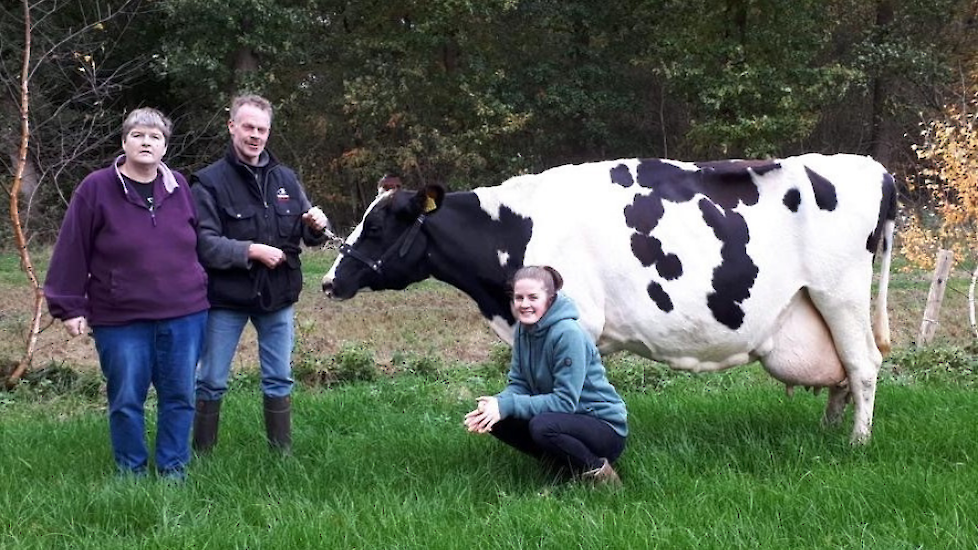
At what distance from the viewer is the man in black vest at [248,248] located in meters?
4.45

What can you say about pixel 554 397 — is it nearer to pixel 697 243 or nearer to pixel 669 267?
pixel 669 267

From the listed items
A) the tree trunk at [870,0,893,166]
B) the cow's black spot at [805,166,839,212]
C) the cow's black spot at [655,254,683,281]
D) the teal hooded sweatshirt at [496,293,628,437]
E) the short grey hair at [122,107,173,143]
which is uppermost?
the tree trunk at [870,0,893,166]

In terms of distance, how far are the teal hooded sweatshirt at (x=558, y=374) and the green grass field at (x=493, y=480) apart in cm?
39

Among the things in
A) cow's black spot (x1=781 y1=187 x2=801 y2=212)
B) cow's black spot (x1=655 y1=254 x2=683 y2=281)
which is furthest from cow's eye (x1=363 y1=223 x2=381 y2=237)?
cow's black spot (x1=781 y1=187 x2=801 y2=212)

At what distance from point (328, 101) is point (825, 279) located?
65.9 feet

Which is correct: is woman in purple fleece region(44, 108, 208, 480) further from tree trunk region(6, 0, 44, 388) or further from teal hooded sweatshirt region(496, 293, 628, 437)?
tree trunk region(6, 0, 44, 388)

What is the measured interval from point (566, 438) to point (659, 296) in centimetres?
108

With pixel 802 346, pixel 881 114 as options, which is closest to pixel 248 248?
pixel 802 346

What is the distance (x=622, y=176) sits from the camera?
187 inches

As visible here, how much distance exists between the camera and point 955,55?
23906 millimetres

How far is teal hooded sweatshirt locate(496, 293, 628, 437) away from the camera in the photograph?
390 cm

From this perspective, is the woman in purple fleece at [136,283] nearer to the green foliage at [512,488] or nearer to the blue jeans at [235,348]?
the blue jeans at [235,348]

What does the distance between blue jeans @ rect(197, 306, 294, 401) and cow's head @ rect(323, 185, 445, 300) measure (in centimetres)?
34

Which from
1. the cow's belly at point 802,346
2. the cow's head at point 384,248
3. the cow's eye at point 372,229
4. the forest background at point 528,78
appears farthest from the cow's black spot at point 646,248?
the forest background at point 528,78
